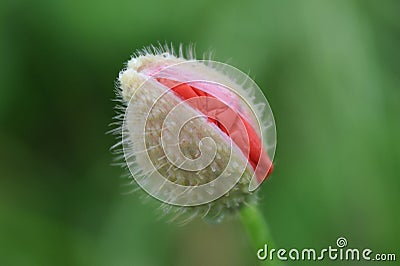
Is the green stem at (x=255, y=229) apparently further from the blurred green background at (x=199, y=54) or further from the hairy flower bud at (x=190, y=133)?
the blurred green background at (x=199, y=54)

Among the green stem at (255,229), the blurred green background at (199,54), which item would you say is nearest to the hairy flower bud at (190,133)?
the green stem at (255,229)

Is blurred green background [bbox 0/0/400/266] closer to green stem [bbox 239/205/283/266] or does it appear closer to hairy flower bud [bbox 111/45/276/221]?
green stem [bbox 239/205/283/266]

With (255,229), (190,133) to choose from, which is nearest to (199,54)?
(255,229)

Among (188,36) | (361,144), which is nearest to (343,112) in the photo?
(361,144)

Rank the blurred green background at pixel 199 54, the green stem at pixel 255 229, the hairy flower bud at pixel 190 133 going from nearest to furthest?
the hairy flower bud at pixel 190 133 → the green stem at pixel 255 229 → the blurred green background at pixel 199 54

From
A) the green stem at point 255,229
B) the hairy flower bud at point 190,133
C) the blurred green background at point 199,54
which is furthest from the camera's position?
the blurred green background at point 199,54

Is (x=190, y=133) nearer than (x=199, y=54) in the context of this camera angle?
Yes

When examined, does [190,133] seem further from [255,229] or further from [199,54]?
[199,54]

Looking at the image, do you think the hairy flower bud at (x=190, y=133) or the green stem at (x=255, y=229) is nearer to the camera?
the hairy flower bud at (x=190, y=133)
